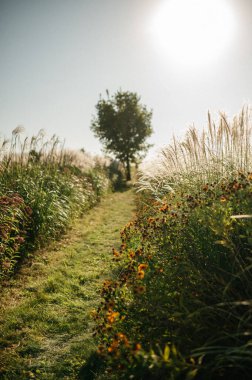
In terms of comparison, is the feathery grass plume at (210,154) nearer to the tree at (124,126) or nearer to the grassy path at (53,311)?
the grassy path at (53,311)

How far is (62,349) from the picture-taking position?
3.07 metres

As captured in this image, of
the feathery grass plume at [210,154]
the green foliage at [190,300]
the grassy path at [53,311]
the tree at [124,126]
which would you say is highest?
the tree at [124,126]

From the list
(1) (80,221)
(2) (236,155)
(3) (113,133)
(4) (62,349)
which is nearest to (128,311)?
(4) (62,349)

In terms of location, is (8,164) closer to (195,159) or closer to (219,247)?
(195,159)

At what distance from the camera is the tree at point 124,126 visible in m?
22.7

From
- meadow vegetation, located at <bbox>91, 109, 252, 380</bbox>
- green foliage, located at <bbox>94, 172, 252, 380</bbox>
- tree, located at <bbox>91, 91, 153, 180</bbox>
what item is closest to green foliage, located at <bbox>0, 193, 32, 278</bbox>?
meadow vegetation, located at <bbox>91, 109, 252, 380</bbox>

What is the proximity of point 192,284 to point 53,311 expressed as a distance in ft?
7.22

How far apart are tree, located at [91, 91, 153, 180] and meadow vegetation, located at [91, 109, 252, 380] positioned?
18118mm

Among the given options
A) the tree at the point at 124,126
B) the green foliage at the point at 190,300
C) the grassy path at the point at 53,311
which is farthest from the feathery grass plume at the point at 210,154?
the tree at the point at 124,126

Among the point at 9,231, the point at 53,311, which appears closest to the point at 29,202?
the point at 9,231

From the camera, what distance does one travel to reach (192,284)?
2.58 metres

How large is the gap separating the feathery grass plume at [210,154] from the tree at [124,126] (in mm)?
17690

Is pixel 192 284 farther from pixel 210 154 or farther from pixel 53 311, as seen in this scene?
pixel 210 154

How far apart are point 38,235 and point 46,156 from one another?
12.2 feet
